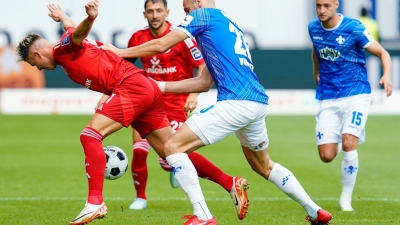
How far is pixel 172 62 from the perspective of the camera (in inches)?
408

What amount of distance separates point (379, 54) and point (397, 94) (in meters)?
14.6

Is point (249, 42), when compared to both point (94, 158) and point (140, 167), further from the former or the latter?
point (94, 158)

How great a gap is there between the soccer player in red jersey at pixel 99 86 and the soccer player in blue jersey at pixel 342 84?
7.53ft

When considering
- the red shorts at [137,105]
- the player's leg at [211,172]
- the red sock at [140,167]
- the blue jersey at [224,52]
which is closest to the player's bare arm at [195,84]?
the red shorts at [137,105]

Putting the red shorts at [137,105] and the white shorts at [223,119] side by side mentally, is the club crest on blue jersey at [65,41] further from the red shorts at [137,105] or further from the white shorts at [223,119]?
the white shorts at [223,119]

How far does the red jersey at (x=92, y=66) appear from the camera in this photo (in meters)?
8.02

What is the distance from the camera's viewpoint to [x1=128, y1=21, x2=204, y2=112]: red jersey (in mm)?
10234

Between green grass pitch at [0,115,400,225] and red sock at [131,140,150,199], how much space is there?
0.23 meters

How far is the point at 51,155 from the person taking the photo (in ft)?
51.4

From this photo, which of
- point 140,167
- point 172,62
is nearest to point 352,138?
point 172,62

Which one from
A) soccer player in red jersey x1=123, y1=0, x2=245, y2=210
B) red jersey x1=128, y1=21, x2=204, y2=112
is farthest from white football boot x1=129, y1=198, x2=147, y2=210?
red jersey x1=128, y1=21, x2=204, y2=112

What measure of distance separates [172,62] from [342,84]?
2029mm

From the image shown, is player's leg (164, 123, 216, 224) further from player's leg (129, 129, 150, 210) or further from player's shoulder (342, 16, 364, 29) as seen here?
player's shoulder (342, 16, 364, 29)

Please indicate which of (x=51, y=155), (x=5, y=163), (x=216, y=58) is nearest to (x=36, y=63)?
(x=216, y=58)
